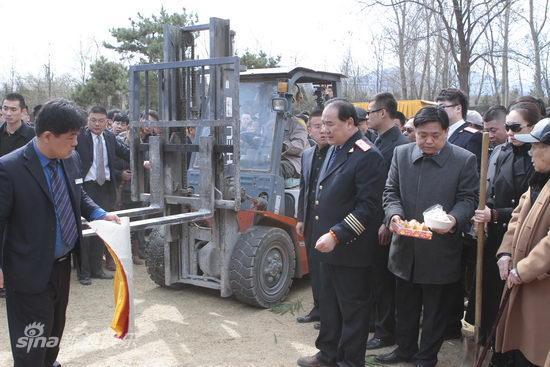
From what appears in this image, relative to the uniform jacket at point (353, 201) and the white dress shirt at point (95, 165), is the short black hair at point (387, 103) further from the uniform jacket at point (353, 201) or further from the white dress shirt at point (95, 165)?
the white dress shirt at point (95, 165)

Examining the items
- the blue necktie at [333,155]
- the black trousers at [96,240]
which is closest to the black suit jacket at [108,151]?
the black trousers at [96,240]

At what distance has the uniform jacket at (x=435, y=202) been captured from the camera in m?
3.60

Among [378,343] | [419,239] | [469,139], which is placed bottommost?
[378,343]

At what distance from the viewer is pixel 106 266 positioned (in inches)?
271

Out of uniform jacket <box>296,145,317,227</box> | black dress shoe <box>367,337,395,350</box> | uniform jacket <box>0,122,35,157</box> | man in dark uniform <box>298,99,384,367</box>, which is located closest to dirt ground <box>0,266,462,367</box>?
black dress shoe <box>367,337,395,350</box>

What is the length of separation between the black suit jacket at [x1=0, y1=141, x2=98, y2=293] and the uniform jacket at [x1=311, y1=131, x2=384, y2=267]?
5.67 feet

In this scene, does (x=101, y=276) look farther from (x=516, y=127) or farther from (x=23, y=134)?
(x=516, y=127)

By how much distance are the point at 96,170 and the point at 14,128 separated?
38.1 inches

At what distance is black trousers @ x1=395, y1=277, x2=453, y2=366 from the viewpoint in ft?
12.4

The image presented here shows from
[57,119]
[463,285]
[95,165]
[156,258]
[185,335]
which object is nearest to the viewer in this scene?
[57,119]

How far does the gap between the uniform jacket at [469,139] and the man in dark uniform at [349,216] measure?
1056mm

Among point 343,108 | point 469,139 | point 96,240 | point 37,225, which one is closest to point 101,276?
point 96,240

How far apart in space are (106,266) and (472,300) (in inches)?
179

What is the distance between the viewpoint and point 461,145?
4375 mm
